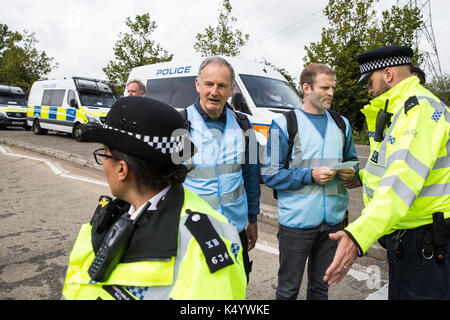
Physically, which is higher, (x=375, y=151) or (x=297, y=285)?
(x=375, y=151)

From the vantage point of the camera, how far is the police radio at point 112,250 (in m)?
1.02

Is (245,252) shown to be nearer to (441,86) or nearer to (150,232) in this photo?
(150,232)

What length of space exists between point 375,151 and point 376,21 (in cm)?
1887

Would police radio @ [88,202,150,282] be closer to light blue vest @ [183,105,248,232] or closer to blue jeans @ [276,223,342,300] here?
light blue vest @ [183,105,248,232]

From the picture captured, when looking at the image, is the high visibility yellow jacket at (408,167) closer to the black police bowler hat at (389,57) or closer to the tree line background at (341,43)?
the black police bowler hat at (389,57)

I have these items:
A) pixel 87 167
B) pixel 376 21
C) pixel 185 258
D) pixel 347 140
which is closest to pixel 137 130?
pixel 185 258

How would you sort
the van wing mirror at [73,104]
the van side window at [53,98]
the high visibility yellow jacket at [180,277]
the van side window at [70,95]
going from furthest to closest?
the van side window at [53,98] < the van side window at [70,95] < the van wing mirror at [73,104] < the high visibility yellow jacket at [180,277]

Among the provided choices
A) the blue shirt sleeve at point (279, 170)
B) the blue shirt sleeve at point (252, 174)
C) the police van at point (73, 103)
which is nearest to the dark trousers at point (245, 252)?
the blue shirt sleeve at point (252, 174)

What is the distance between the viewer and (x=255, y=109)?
6242 mm

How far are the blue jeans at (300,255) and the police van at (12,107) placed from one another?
20.4 metres

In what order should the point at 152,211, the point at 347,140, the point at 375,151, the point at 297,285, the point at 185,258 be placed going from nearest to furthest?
the point at 185,258 → the point at 152,211 → the point at 375,151 → the point at 297,285 → the point at 347,140

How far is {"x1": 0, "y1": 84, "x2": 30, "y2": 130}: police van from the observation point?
18.2 meters

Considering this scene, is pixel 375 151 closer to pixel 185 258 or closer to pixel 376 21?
pixel 185 258
